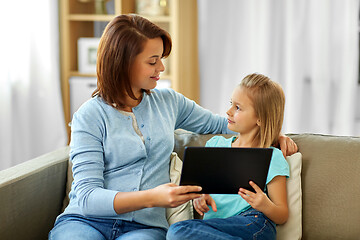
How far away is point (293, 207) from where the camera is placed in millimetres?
1594

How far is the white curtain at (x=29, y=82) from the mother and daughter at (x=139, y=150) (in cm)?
166

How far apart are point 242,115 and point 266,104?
85 mm

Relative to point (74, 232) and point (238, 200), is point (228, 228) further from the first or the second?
point (74, 232)

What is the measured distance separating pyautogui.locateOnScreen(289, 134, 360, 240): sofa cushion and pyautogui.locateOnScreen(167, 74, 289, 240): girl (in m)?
0.13

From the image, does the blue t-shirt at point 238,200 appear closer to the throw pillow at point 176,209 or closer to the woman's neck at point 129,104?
the throw pillow at point 176,209

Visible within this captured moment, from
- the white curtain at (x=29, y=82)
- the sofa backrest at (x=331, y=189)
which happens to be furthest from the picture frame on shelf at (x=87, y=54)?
the sofa backrest at (x=331, y=189)

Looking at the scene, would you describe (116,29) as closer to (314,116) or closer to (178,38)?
(178,38)

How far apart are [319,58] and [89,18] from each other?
1.50 meters

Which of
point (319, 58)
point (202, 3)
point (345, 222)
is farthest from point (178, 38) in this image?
point (345, 222)

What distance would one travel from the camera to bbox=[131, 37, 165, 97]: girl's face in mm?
1564

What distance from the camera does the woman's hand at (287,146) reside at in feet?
5.39

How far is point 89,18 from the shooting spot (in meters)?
3.26

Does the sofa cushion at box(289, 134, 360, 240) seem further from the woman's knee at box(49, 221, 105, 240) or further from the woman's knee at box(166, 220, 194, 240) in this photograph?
the woman's knee at box(49, 221, 105, 240)

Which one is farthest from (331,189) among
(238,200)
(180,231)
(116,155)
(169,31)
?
(169,31)
